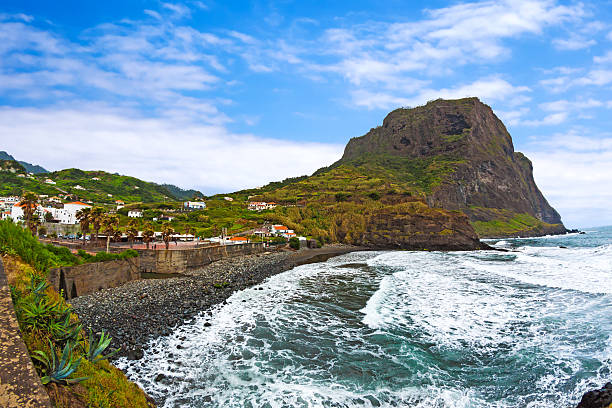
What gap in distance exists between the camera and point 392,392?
36.9 ft

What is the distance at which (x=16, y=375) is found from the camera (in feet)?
12.4

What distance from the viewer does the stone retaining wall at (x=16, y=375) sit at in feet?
11.6

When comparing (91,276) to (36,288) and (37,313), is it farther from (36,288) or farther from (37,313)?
(37,313)

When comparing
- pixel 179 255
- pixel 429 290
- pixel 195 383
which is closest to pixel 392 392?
pixel 195 383

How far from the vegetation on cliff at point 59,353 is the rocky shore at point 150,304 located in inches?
348

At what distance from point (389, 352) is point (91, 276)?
24895 millimetres

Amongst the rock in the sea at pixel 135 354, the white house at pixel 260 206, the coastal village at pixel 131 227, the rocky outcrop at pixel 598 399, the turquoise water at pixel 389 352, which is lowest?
Answer: the turquoise water at pixel 389 352

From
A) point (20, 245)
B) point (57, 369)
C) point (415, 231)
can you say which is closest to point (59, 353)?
point (57, 369)

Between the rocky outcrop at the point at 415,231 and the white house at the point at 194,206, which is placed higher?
the white house at the point at 194,206

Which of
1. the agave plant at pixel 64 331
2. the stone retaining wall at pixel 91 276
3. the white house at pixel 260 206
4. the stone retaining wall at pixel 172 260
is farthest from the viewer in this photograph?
the white house at pixel 260 206

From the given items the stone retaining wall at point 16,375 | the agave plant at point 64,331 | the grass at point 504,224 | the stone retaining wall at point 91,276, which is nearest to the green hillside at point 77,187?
the stone retaining wall at point 91,276

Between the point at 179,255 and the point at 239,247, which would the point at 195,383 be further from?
the point at 239,247

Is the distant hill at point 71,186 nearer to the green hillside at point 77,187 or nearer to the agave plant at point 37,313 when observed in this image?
the green hillside at point 77,187

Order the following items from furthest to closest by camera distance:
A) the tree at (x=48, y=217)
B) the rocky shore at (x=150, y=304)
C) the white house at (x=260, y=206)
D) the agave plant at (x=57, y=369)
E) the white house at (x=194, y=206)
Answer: the white house at (x=194, y=206) → the white house at (x=260, y=206) → the tree at (x=48, y=217) → the rocky shore at (x=150, y=304) → the agave plant at (x=57, y=369)
